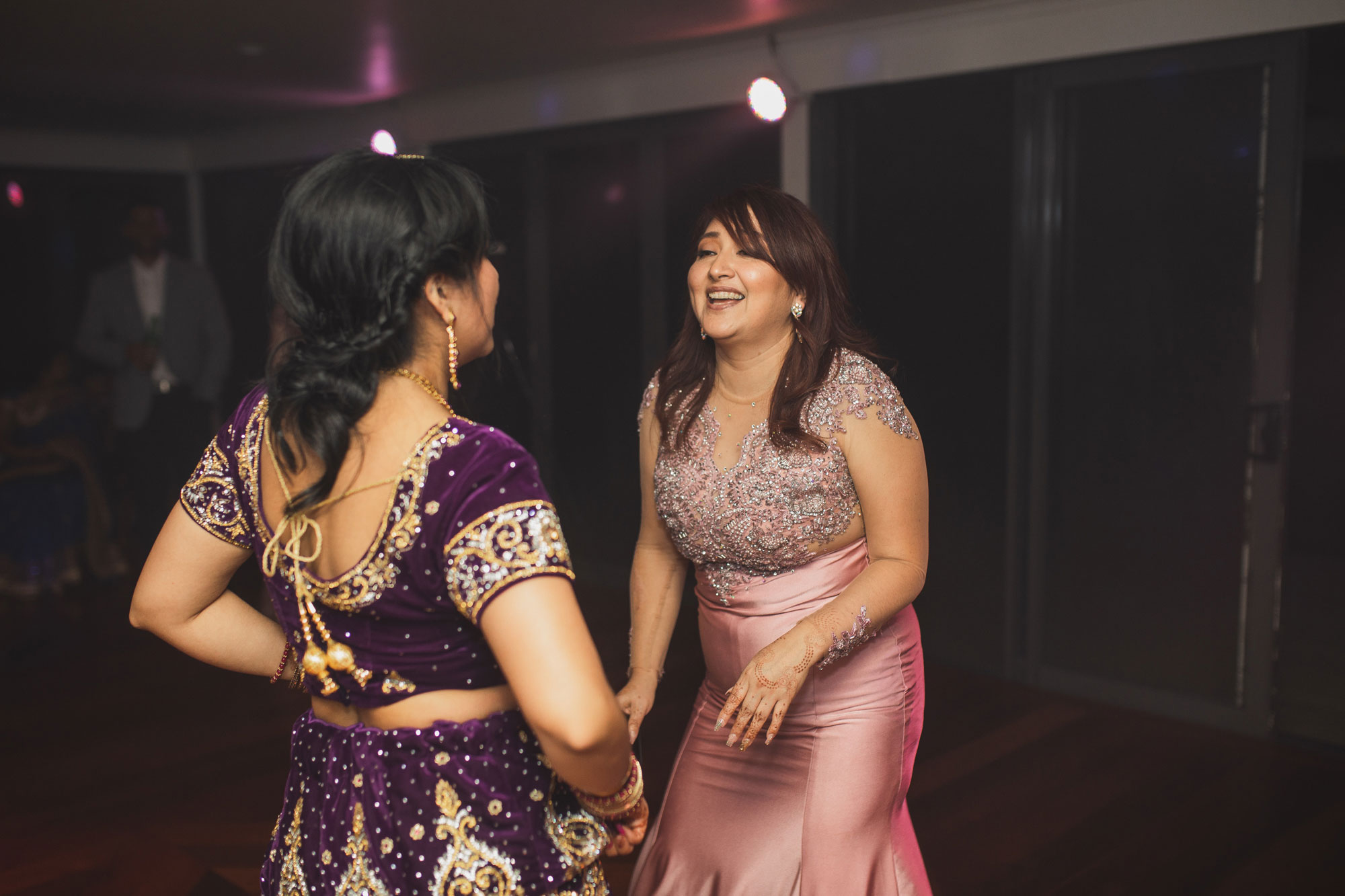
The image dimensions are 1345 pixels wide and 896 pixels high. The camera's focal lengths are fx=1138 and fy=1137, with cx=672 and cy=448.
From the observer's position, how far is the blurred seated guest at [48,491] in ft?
18.4

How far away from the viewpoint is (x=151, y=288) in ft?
20.3

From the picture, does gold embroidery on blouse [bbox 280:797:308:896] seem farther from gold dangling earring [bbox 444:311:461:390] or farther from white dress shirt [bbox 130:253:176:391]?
white dress shirt [bbox 130:253:176:391]

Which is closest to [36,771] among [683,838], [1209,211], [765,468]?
[683,838]

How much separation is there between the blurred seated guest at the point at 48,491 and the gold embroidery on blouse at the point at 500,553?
5.35m

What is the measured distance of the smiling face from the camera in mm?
1979

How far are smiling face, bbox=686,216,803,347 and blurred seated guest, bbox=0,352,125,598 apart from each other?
481 centimetres

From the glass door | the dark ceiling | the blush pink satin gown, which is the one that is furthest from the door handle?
the blush pink satin gown

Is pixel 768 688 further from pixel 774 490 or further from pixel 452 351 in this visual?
pixel 452 351

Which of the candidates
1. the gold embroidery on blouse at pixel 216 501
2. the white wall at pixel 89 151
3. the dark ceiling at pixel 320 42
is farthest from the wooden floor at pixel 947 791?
the white wall at pixel 89 151

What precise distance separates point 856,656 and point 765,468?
1.20ft

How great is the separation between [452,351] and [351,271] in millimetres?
147

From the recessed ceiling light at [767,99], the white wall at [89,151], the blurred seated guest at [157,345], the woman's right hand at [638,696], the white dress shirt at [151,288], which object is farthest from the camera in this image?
the white wall at [89,151]

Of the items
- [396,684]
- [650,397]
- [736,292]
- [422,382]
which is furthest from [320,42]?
[396,684]

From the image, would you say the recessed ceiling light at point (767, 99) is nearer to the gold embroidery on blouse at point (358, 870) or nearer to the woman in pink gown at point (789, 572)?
the woman in pink gown at point (789, 572)
